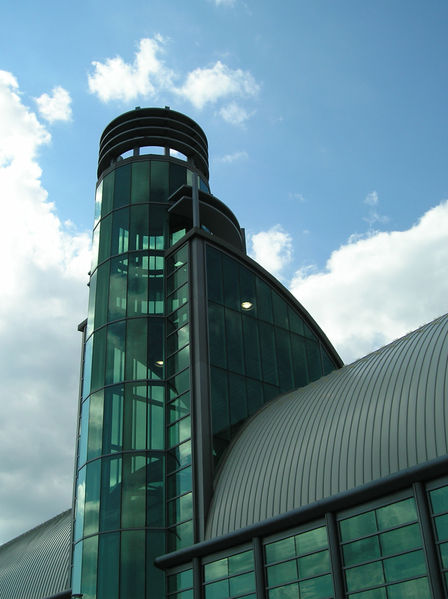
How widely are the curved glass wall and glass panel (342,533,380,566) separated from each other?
9.09 m

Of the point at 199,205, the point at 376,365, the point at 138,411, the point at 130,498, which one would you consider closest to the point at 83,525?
the point at 130,498

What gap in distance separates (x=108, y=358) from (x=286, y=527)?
13.5 m

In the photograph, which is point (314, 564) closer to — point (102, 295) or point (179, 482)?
point (179, 482)

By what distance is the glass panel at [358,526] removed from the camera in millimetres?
20406

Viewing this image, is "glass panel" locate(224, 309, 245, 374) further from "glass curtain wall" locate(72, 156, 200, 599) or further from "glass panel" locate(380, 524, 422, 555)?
Answer: "glass panel" locate(380, 524, 422, 555)

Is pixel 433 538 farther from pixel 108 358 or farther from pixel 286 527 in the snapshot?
pixel 108 358

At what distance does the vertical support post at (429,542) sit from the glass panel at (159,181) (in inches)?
919

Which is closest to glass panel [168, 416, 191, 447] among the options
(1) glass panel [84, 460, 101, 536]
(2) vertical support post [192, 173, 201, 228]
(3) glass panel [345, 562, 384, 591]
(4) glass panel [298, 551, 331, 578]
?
(1) glass panel [84, 460, 101, 536]

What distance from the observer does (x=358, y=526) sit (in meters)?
20.7

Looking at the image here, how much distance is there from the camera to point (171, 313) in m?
33.2

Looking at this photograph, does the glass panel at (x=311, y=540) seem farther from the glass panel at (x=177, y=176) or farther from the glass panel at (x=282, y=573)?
the glass panel at (x=177, y=176)

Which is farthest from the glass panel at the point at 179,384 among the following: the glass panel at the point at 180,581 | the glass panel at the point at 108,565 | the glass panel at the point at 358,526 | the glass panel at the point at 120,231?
the glass panel at the point at 358,526

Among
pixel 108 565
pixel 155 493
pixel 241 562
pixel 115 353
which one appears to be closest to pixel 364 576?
pixel 241 562

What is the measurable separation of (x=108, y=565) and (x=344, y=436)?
11.9 m
